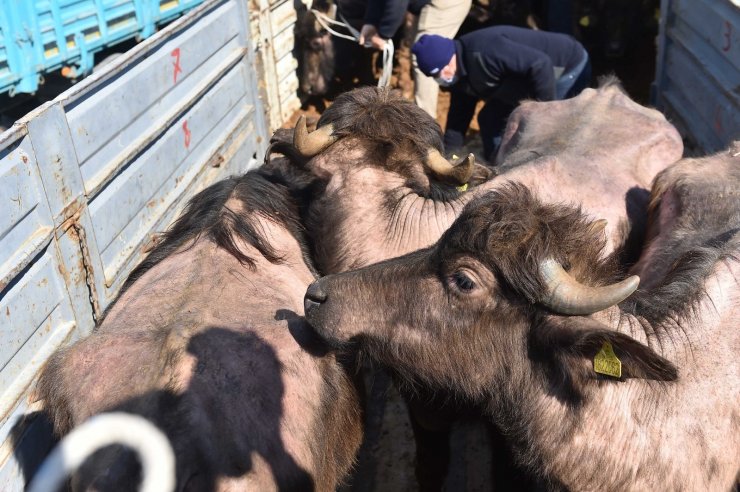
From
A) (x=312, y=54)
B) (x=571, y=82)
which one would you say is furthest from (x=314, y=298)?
(x=312, y=54)

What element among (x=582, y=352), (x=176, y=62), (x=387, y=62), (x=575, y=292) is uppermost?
(x=176, y=62)

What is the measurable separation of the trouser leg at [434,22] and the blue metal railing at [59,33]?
3.10 meters

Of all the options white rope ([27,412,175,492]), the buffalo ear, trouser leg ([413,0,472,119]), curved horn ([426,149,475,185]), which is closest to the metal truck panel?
white rope ([27,412,175,492])

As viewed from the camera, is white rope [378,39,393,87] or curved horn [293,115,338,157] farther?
white rope [378,39,393,87]

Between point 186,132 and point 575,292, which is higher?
point 575,292

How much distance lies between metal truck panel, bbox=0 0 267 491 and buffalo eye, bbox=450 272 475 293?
2.05 metres

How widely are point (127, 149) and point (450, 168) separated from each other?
2.12m

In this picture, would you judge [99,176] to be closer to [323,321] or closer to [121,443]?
[323,321]

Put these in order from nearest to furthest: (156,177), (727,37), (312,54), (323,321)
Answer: (323,321) → (156,177) → (727,37) → (312,54)

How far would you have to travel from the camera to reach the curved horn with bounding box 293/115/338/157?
4.52m

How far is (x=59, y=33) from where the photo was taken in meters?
6.79

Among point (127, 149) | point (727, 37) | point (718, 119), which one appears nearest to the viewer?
point (127, 149)

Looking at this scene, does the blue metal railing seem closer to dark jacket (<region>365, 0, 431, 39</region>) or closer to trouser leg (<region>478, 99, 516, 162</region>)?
dark jacket (<region>365, 0, 431, 39</region>)

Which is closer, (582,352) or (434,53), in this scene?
(582,352)
